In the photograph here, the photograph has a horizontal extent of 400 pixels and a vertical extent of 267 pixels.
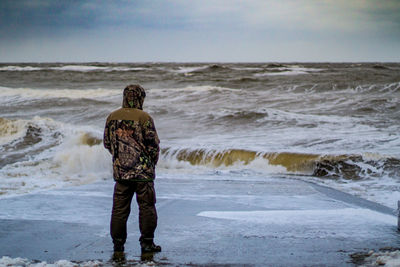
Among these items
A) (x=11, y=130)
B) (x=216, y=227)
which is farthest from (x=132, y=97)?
(x=11, y=130)

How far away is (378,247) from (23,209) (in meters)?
3.69

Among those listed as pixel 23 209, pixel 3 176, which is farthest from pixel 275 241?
pixel 3 176

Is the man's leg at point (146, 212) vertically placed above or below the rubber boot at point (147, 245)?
above

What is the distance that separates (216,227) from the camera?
4684mm

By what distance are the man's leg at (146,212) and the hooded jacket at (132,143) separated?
0.08 meters

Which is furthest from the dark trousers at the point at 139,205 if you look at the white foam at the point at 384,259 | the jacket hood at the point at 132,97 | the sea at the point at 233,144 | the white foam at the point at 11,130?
the white foam at the point at 11,130

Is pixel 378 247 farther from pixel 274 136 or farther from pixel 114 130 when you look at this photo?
pixel 274 136

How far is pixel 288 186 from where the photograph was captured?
7.25 meters

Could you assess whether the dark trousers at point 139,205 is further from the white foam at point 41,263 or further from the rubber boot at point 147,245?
the white foam at point 41,263

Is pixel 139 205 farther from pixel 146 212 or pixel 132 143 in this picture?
pixel 132 143

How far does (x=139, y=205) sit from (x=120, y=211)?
0.51 feet

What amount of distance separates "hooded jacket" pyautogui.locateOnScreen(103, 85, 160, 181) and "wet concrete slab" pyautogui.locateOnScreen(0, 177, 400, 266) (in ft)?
2.09

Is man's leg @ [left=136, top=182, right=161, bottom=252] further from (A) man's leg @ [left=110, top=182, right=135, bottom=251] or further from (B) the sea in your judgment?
(B) the sea

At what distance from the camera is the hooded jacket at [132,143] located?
3.73 m
